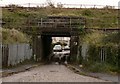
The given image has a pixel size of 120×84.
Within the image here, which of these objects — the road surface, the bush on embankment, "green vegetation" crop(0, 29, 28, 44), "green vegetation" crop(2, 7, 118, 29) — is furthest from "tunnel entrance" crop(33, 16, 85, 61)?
the road surface

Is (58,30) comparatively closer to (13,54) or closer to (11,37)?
(11,37)

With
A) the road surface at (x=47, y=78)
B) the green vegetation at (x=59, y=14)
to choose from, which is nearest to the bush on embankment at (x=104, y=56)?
the road surface at (x=47, y=78)

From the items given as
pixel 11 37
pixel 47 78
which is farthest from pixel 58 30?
pixel 47 78

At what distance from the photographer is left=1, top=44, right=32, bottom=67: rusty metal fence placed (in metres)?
27.7

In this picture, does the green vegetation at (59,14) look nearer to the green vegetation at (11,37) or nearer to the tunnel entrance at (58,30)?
the tunnel entrance at (58,30)

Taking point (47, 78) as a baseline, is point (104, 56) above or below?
above

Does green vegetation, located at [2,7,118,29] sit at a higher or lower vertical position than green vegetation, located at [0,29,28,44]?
higher

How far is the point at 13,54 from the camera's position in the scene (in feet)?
96.0

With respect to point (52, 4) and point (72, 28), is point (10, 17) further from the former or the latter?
point (52, 4)

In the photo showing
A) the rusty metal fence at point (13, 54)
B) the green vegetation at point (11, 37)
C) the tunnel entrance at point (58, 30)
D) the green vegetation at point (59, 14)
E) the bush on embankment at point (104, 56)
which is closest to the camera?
the bush on embankment at point (104, 56)

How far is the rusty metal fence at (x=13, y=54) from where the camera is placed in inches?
1089

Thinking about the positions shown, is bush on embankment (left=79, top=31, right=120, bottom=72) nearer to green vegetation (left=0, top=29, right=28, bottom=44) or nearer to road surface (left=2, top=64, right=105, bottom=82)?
road surface (left=2, top=64, right=105, bottom=82)

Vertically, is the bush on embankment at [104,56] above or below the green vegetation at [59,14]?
below

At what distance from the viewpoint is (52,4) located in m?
59.1
